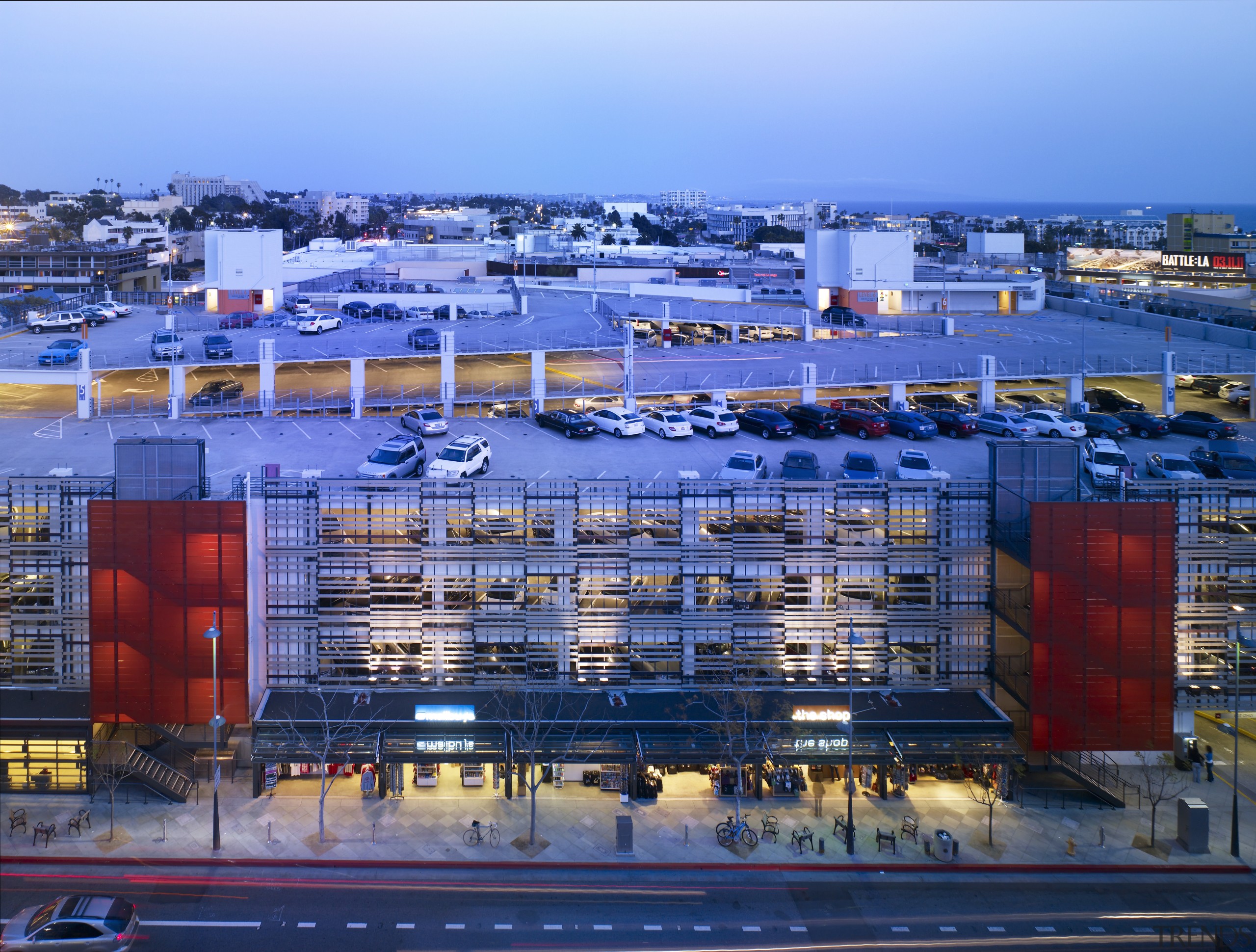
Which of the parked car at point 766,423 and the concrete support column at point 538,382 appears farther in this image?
the concrete support column at point 538,382

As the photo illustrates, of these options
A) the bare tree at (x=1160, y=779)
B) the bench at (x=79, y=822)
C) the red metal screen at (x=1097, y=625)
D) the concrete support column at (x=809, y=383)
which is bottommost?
the bench at (x=79, y=822)

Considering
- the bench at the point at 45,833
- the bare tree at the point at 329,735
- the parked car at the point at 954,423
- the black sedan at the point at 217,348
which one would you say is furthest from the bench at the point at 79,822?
the parked car at the point at 954,423

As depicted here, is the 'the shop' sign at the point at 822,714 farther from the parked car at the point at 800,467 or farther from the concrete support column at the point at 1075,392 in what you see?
the concrete support column at the point at 1075,392

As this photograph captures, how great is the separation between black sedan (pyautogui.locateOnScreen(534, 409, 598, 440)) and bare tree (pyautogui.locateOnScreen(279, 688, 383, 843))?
30.5 feet

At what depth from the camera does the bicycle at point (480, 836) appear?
690 inches

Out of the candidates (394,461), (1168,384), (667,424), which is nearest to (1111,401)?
(1168,384)

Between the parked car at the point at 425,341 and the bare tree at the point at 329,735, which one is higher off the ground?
the parked car at the point at 425,341

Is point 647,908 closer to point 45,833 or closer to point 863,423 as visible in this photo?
point 45,833

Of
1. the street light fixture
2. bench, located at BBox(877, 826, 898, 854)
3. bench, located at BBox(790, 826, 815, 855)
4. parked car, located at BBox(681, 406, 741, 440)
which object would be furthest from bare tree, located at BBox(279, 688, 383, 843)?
parked car, located at BBox(681, 406, 741, 440)

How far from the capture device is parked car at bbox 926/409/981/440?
2788 cm

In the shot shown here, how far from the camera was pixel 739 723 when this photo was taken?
18.7 metres

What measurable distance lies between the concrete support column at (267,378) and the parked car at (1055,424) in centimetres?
1935

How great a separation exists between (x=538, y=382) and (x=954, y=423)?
35.3ft

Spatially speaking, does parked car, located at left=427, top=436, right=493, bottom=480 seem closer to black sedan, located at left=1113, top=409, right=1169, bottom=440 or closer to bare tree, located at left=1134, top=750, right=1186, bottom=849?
bare tree, located at left=1134, top=750, right=1186, bottom=849
